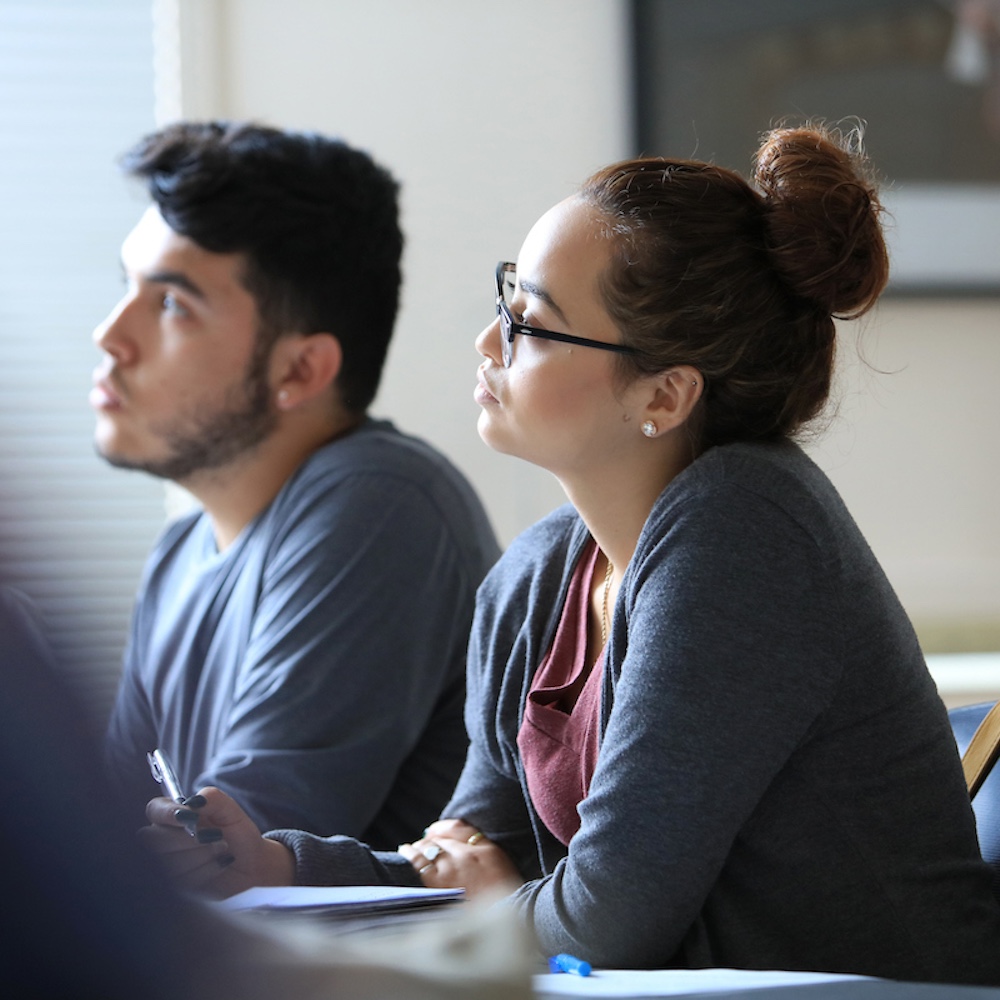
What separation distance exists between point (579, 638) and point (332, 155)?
997 mm

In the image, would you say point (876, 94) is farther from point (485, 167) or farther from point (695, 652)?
point (695, 652)

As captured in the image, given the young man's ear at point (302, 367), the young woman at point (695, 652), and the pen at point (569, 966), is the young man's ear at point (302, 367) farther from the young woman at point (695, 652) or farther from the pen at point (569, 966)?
the pen at point (569, 966)

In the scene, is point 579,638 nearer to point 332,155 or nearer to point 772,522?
point 772,522

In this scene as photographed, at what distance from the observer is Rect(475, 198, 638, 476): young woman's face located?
1178 mm

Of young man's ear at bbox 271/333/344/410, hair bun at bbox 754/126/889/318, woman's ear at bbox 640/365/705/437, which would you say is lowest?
young man's ear at bbox 271/333/344/410

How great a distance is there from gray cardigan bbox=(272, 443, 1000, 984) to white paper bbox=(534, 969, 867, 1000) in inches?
9.0

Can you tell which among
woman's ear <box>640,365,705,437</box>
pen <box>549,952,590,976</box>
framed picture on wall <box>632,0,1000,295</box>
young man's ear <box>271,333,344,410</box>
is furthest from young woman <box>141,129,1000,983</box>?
framed picture on wall <box>632,0,1000,295</box>

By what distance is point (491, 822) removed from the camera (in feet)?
4.25

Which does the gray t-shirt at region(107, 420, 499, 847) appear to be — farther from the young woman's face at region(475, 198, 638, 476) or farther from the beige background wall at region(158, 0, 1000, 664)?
the beige background wall at region(158, 0, 1000, 664)

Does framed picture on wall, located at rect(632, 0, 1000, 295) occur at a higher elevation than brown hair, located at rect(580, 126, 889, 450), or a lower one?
higher

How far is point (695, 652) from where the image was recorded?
3.21 ft

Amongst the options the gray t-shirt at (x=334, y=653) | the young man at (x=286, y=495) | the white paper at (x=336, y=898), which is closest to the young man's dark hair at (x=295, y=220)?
the young man at (x=286, y=495)

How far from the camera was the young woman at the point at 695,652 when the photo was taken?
974 millimetres

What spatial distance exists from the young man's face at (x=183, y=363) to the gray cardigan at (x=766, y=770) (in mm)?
920
